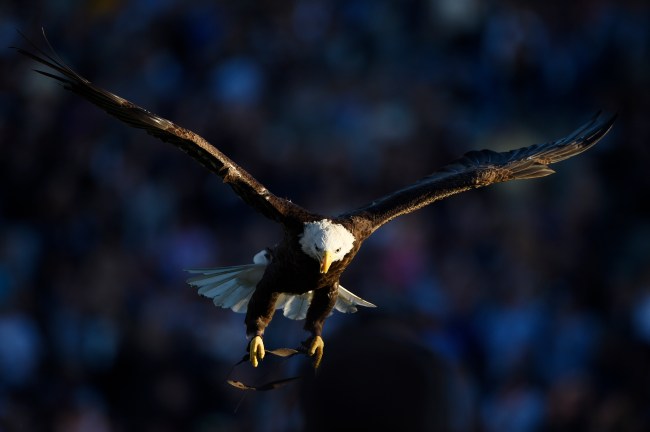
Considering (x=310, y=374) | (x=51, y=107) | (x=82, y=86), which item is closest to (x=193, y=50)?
(x=51, y=107)

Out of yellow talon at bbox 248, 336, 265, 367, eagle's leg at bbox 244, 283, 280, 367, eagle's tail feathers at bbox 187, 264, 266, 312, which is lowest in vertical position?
yellow talon at bbox 248, 336, 265, 367

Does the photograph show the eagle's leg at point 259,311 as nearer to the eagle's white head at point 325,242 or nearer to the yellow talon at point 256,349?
the yellow talon at point 256,349

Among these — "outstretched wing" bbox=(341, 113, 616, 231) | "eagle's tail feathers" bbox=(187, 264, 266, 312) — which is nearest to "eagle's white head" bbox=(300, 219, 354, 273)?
"outstretched wing" bbox=(341, 113, 616, 231)

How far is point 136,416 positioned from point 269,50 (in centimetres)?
365

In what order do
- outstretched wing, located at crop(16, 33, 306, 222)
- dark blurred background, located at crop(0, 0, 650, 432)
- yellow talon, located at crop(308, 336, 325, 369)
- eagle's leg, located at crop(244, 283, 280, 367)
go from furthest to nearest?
dark blurred background, located at crop(0, 0, 650, 432) → eagle's leg, located at crop(244, 283, 280, 367) → outstretched wing, located at crop(16, 33, 306, 222) → yellow talon, located at crop(308, 336, 325, 369)

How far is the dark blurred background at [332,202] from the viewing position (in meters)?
6.45

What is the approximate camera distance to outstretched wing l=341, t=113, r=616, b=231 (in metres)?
3.92

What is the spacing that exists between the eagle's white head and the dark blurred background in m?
1.99

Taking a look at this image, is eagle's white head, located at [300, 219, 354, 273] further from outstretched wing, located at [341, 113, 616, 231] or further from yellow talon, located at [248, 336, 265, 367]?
yellow talon, located at [248, 336, 265, 367]

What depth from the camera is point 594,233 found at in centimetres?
696

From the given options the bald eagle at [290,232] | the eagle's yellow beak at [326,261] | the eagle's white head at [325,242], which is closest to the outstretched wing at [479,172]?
the bald eagle at [290,232]

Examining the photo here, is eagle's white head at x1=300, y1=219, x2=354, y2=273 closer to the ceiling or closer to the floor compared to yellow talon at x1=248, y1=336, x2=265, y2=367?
closer to the ceiling

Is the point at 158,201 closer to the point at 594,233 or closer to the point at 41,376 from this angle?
the point at 41,376

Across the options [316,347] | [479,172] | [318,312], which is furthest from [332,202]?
[316,347]
